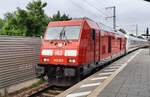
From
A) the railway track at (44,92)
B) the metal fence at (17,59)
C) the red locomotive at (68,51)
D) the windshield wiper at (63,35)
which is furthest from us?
the windshield wiper at (63,35)

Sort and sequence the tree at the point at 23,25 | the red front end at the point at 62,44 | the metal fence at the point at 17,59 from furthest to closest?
the tree at the point at 23,25, the red front end at the point at 62,44, the metal fence at the point at 17,59

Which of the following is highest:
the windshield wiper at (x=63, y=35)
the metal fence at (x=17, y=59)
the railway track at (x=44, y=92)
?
the windshield wiper at (x=63, y=35)

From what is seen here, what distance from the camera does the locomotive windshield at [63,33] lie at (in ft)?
50.2

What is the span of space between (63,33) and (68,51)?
1.22 m

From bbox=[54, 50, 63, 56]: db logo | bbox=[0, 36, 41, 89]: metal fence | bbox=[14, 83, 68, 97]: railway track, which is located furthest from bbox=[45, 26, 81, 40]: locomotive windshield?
bbox=[14, 83, 68, 97]: railway track

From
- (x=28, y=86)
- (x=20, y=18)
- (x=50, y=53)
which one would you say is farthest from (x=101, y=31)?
(x=20, y=18)

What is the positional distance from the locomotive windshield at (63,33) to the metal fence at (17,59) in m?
1.24

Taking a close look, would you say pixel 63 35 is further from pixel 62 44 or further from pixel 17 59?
pixel 17 59

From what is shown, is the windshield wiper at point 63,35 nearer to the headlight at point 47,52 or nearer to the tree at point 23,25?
the headlight at point 47,52

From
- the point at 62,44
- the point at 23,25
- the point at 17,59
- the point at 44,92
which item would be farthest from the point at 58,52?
the point at 23,25

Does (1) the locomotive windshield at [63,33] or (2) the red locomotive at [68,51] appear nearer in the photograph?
(2) the red locomotive at [68,51]

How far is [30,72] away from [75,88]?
5.00 m

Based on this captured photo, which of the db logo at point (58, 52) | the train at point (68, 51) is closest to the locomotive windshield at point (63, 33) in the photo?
the train at point (68, 51)

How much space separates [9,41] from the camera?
14406 mm
